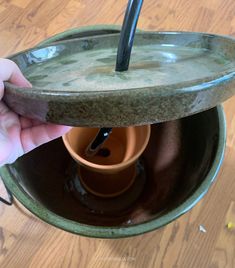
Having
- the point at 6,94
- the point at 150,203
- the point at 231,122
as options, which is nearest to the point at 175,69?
the point at 6,94

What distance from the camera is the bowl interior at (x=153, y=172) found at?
0.47 metres

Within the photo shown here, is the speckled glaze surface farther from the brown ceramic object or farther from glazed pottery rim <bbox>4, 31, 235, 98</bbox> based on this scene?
the brown ceramic object

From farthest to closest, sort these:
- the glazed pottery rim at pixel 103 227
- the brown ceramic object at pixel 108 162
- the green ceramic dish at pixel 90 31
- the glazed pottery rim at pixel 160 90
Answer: the brown ceramic object at pixel 108 162 → the green ceramic dish at pixel 90 31 → the glazed pottery rim at pixel 103 227 → the glazed pottery rim at pixel 160 90

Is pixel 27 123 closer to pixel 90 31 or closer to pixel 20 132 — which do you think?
pixel 20 132

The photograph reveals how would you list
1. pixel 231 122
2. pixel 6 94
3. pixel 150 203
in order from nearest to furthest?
pixel 6 94
pixel 150 203
pixel 231 122

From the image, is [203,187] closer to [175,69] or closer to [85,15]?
[175,69]

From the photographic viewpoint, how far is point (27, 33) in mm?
813

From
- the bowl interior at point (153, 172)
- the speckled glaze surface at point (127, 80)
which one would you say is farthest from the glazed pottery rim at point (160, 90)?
the bowl interior at point (153, 172)

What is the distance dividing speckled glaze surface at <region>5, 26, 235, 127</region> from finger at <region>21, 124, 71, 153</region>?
88 mm

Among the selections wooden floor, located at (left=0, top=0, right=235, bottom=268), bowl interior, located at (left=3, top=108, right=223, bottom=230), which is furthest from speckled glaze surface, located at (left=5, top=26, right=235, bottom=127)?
wooden floor, located at (left=0, top=0, right=235, bottom=268)

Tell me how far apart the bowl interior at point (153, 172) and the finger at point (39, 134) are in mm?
41

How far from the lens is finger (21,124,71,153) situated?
436 mm

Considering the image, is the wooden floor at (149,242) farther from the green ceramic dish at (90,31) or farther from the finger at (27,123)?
the green ceramic dish at (90,31)

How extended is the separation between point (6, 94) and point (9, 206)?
0.41 m
